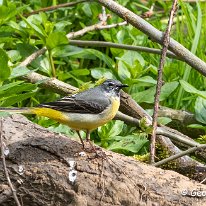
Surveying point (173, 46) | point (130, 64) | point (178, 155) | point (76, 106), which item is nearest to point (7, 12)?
point (130, 64)

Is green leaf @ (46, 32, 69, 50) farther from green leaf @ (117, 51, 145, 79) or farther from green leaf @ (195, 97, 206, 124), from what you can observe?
green leaf @ (195, 97, 206, 124)

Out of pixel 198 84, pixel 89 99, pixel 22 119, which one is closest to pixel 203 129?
pixel 198 84

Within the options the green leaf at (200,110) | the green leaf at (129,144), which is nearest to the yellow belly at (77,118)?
the green leaf at (129,144)

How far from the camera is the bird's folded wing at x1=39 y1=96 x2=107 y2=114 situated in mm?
4148

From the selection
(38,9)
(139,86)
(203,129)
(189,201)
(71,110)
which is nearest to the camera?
(189,201)

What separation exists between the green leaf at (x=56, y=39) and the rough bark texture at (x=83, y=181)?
1.72 meters

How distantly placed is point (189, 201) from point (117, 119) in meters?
1.45

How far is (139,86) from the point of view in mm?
5816

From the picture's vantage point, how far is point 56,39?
554 centimetres

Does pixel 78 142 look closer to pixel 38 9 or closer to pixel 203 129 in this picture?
pixel 203 129

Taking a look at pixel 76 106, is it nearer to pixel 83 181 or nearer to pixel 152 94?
pixel 83 181

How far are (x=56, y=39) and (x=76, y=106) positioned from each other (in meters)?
1.45

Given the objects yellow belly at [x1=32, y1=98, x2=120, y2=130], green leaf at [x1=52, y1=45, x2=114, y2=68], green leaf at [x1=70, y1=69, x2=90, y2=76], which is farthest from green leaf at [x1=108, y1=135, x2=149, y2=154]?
green leaf at [x1=52, y1=45, x2=114, y2=68]

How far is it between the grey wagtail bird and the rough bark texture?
0.24 m
